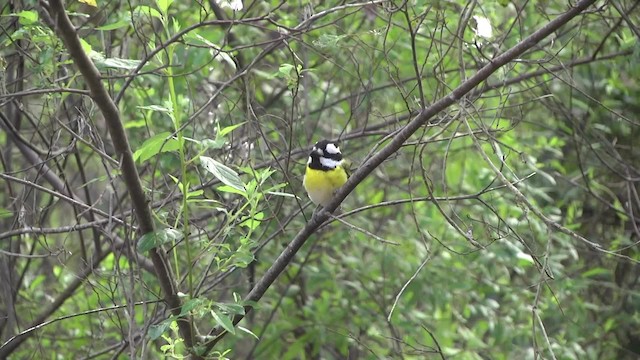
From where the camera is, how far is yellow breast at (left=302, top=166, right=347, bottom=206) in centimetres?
Answer: 398

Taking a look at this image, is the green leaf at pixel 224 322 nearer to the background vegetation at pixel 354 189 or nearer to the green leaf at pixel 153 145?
the green leaf at pixel 153 145

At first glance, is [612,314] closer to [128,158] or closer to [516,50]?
[516,50]

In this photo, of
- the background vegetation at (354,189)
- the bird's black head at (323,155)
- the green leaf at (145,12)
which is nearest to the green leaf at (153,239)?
the green leaf at (145,12)

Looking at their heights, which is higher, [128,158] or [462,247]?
[462,247]

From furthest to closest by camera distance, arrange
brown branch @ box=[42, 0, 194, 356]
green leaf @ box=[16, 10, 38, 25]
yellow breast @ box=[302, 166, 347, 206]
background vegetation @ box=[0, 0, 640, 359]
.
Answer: yellow breast @ box=[302, 166, 347, 206] → background vegetation @ box=[0, 0, 640, 359] → green leaf @ box=[16, 10, 38, 25] → brown branch @ box=[42, 0, 194, 356]

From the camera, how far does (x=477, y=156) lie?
5.41m

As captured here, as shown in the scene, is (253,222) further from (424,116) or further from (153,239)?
(424,116)

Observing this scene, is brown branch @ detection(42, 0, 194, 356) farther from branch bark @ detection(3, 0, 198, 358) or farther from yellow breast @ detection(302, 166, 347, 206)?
yellow breast @ detection(302, 166, 347, 206)

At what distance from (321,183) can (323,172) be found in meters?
0.06

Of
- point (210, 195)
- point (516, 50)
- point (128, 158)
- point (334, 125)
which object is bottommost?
point (128, 158)

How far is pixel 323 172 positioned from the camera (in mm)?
4062

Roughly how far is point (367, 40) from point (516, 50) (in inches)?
88.0

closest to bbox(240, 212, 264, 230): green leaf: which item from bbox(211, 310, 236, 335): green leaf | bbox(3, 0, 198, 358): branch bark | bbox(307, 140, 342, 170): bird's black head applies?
bbox(3, 0, 198, 358): branch bark

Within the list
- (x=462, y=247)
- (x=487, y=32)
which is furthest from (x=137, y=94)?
(x=462, y=247)
